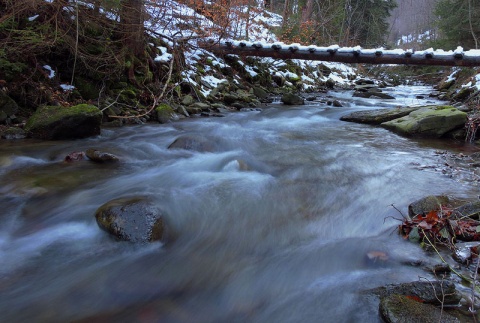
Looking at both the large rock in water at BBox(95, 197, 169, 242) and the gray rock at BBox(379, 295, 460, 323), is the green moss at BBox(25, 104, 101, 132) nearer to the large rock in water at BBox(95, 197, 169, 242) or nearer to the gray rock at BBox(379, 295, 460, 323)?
the large rock in water at BBox(95, 197, 169, 242)

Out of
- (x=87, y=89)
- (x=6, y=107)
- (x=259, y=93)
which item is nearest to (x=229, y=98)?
(x=259, y=93)

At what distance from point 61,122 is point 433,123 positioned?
681cm

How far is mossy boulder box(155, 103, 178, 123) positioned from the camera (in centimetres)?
713

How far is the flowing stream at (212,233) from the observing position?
2096mm

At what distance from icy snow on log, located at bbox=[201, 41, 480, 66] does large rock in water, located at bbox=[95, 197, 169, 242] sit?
877 centimetres

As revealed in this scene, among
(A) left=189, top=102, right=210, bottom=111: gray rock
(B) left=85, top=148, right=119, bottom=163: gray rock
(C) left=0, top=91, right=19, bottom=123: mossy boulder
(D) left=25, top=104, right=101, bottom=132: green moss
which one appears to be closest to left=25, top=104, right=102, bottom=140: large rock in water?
(D) left=25, top=104, right=101, bottom=132: green moss

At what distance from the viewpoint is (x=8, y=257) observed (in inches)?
96.7

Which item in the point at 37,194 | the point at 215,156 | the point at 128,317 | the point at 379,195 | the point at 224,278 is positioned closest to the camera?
the point at 128,317

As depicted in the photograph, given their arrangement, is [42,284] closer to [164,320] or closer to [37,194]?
[164,320]

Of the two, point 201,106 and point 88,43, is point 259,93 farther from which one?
point 88,43

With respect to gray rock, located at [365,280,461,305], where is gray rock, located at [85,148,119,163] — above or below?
above

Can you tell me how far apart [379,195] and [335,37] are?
21979mm

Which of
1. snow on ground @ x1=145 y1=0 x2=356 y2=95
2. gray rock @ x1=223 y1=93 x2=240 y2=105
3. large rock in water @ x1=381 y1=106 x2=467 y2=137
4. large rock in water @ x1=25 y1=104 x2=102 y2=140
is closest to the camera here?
large rock in water @ x1=25 y1=104 x2=102 y2=140

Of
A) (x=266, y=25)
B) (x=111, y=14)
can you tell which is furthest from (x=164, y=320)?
(x=266, y=25)
